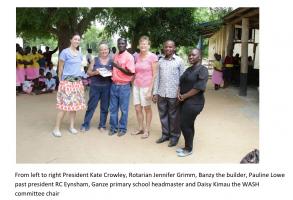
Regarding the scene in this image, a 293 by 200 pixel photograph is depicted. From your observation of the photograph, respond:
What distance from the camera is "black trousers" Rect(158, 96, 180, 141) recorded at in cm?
475

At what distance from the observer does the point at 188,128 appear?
4457 millimetres

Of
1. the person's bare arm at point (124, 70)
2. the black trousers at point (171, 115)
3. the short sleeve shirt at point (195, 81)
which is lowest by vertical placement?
the black trousers at point (171, 115)

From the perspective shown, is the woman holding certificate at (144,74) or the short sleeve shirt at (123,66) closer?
the woman holding certificate at (144,74)

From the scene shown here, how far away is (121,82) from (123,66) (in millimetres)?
227

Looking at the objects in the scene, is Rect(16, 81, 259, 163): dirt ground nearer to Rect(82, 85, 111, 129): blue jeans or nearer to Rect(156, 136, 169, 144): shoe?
Rect(156, 136, 169, 144): shoe

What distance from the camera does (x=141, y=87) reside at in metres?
5.02

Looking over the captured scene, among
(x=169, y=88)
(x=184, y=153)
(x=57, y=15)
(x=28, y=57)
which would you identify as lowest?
(x=184, y=153)

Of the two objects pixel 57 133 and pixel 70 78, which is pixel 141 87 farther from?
pixel 57 133

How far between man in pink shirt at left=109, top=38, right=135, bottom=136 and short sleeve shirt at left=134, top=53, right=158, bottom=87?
0.36 feet

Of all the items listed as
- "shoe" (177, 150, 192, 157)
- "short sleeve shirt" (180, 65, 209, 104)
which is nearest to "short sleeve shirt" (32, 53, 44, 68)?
"short sleeve shirt" (180, 65, 209, 104)

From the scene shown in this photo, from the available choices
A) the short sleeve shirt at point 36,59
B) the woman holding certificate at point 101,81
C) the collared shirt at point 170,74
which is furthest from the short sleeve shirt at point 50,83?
the collared shirt at point 170,74

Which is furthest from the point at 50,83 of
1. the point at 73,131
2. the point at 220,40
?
the point at 220,40

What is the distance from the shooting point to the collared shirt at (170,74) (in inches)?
183

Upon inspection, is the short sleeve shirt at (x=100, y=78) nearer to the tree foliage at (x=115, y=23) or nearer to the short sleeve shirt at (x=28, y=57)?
the tree foliage at (x=115, y=23)
